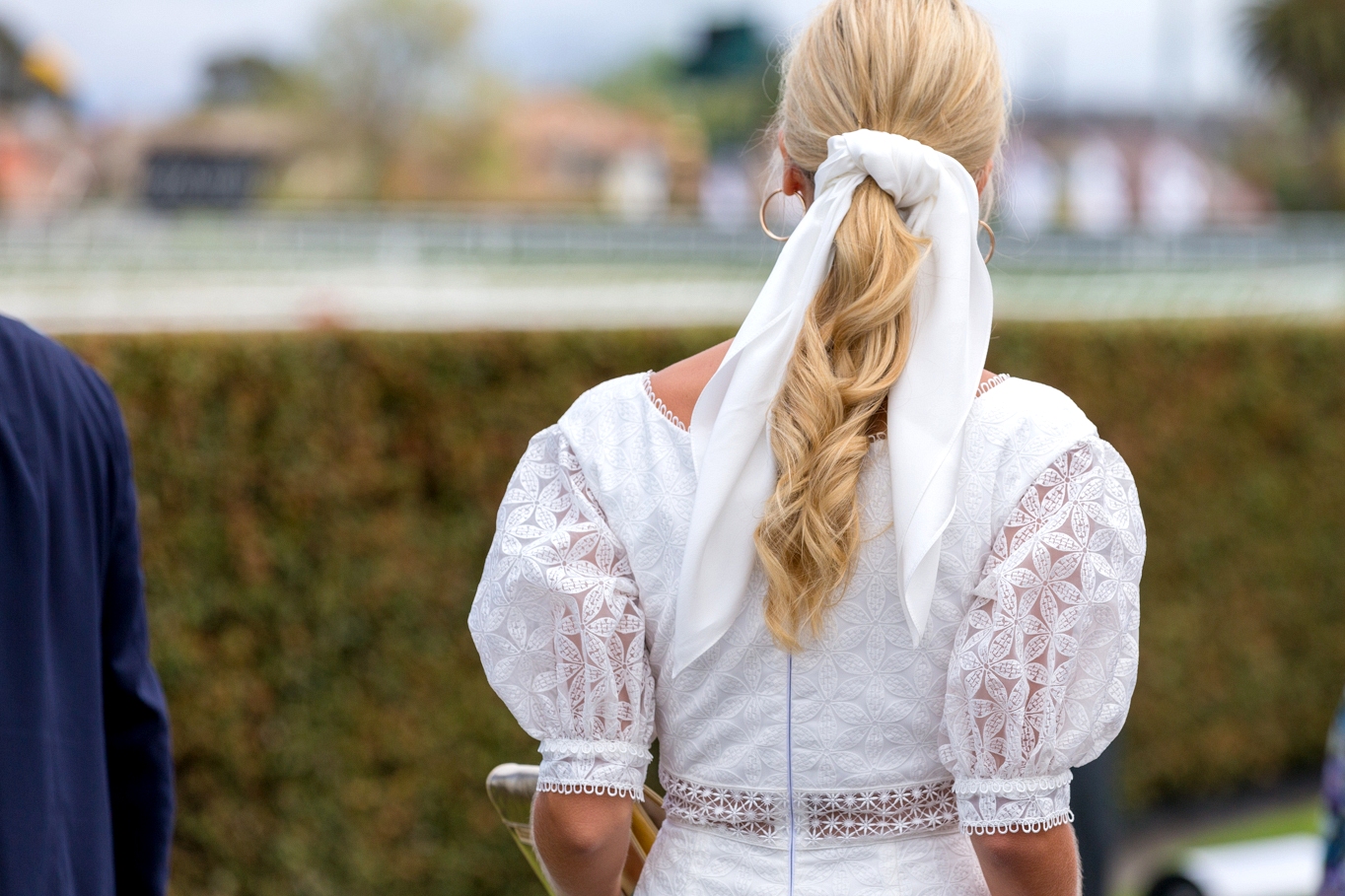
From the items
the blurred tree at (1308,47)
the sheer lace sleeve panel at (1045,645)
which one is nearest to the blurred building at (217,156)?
the sheer lace sleeve panel at (1045,645)

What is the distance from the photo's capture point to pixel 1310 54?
50406 millimetres

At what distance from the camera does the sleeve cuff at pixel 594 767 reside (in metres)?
1.55

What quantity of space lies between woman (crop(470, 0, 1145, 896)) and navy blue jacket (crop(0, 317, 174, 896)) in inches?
24.0

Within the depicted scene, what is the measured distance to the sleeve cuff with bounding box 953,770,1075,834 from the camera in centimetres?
145

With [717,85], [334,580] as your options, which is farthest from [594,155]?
[334,580]

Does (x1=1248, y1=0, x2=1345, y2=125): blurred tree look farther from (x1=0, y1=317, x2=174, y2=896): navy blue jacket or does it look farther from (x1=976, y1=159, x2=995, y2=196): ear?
(x1=0, y1=317, x2=174, y2=896): navy blue jacket

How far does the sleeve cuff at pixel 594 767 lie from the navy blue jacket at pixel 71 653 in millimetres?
685

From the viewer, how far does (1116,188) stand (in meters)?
23.8

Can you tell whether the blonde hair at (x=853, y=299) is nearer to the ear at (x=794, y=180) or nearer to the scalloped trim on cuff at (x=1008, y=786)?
the ear at (x=794, y=180)

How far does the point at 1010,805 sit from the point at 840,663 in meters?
0.23

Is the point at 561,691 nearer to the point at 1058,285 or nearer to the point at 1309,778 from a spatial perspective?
the point at 1309,778

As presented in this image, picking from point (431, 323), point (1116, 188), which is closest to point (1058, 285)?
point (431, 323)

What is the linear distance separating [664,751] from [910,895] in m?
0.32

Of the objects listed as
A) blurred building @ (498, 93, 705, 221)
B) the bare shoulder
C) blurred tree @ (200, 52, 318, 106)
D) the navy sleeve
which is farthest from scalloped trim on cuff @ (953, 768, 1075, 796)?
blurred tree @ (200, 52, 318, 106)
